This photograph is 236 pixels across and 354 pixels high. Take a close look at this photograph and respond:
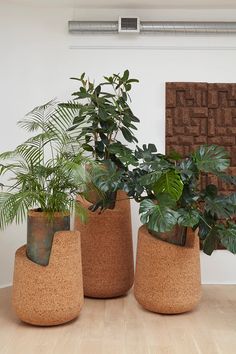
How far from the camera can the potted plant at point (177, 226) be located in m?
2.90

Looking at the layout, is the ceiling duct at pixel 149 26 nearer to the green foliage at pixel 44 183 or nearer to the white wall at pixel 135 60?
the white wall at pixel 135 60

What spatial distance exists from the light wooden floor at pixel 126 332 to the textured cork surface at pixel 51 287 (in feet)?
0.33

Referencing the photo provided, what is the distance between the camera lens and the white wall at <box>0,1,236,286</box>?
12.6ft

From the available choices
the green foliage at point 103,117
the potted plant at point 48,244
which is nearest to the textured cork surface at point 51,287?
the potted plant at point 48,244

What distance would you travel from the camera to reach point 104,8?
3.90 metres

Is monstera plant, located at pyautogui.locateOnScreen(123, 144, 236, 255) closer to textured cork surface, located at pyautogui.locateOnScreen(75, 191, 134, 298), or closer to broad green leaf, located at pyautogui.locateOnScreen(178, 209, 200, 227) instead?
broad green leaf, located at pyautogui.locateOnScreen(178, 209, 200, 227)

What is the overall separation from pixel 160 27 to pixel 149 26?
98 mm

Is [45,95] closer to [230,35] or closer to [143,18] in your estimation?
[143,18]

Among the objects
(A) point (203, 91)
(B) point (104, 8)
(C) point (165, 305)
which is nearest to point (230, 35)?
(A) point (203, 91)

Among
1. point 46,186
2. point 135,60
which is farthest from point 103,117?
point 135,60

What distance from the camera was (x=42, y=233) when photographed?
287 centimetres

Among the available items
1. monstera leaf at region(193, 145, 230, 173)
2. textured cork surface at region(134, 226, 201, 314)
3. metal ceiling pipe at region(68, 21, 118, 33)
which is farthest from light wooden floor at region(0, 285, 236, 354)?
metal ceiling pipe at region(68, 21, 118, 33)

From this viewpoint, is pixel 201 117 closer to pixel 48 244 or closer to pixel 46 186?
pixel 46 186

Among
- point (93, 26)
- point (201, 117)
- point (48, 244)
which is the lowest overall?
point (48, 244)
